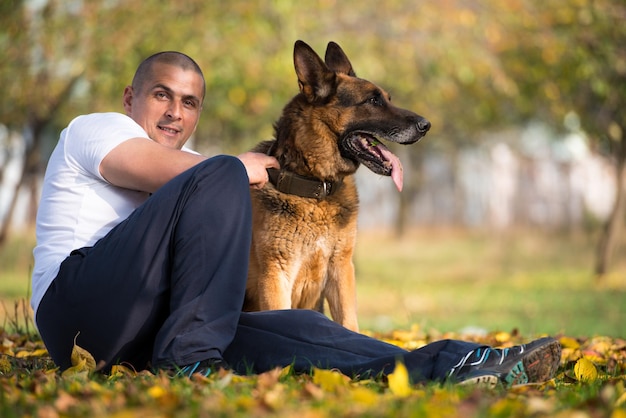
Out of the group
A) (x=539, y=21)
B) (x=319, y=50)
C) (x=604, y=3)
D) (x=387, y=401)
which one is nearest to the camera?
(x=387, y=401)

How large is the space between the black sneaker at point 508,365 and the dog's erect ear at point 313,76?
6.44ft

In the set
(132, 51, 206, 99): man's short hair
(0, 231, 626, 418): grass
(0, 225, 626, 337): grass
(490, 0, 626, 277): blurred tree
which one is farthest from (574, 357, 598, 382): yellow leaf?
(490, 0, 626, 277): blurred tree

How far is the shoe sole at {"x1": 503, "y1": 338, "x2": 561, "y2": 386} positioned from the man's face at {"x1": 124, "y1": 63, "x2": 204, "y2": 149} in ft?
6.57

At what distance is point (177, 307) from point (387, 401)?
1013 millimetres

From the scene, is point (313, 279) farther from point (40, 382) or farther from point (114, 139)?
point (40, 382)

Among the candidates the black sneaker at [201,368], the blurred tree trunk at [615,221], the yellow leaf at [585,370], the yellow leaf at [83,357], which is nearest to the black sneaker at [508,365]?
the yellow leaf at [585,370]

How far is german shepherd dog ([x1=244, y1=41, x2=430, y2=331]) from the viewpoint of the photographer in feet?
14.2

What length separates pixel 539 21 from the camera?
1346 centimetres

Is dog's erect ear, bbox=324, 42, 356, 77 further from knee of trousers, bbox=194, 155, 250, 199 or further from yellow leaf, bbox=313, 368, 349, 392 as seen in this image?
yellow leaf, bbox=313, 368, 349, 392

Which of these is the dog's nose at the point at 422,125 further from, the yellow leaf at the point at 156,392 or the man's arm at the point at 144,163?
the yellow leaf at the point at 156,392

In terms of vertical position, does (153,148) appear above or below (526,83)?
below

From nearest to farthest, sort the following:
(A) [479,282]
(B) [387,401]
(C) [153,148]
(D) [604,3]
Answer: (B) [387,401] < (C) [153,148] < (D) [604,3] < (A) [479,282]

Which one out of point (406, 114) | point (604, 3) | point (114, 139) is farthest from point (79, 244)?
point (604, 3)

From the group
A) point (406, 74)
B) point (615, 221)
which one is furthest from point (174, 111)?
point (615, 221)
